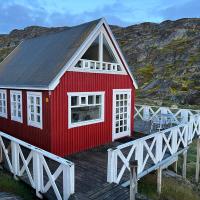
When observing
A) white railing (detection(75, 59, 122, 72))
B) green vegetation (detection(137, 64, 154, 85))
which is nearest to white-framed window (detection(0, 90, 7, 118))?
white railing (detection(75, 59, 122, 72))

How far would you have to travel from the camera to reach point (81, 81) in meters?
9.79

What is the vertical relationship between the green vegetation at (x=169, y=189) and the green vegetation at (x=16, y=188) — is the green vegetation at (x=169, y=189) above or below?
below

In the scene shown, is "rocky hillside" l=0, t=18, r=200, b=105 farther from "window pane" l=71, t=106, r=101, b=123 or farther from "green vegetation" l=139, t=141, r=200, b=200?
"window pane" l=71, t=106, r=101, b=123

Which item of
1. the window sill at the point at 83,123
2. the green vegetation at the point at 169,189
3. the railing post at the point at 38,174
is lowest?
the green vegetation at the point at 169,189

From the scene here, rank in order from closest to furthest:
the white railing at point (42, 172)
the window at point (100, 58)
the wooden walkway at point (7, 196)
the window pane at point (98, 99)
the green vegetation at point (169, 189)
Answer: the white railing at point (42, 172)
the wooden walkway at point (7, 196)
the green vegetation at point (169, 189)
the window at point (100, 58)
the window pane at point (98, 99)

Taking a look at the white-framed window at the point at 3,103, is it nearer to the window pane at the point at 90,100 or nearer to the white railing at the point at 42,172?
the white railing at the point at 42,172

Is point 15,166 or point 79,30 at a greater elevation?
point 79,30

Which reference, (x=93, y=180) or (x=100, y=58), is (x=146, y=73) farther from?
(x=93, y=180)

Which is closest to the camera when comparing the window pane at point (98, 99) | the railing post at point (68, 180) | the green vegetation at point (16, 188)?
the railing post at point (68, 180)

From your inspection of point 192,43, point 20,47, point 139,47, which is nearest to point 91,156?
point 20,47

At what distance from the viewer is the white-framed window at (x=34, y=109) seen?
9273mm

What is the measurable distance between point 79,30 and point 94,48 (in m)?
1.30

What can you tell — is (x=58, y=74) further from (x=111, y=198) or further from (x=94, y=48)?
(x=111, y=198)

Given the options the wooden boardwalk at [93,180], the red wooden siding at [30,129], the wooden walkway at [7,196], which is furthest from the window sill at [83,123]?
the wooden walkway at [7,196]
